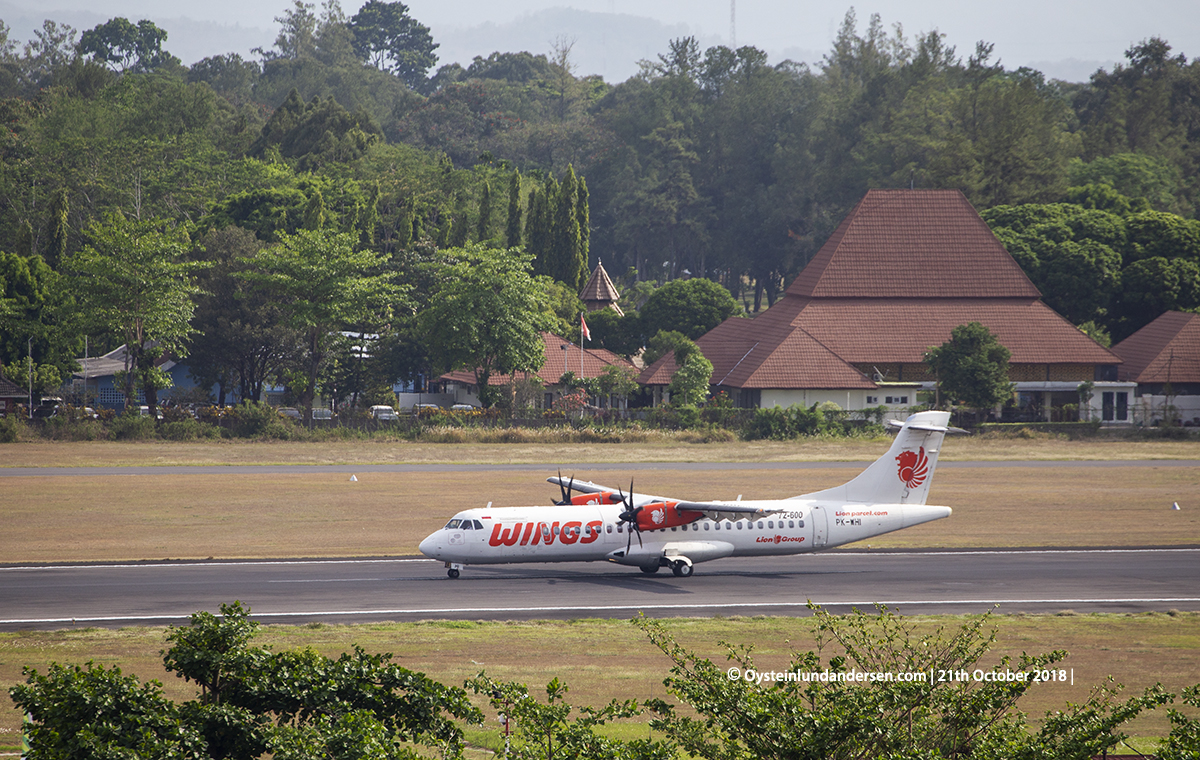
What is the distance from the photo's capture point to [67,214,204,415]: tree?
78.2 meters

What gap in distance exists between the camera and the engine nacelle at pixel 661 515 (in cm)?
3438

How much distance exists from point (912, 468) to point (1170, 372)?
2326 inches

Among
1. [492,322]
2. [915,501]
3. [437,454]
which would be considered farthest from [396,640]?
[492,322]

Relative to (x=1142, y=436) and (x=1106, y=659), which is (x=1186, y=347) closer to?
(x=1142, y=436)

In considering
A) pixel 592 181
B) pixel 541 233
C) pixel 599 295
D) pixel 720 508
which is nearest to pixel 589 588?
pixel 720 508

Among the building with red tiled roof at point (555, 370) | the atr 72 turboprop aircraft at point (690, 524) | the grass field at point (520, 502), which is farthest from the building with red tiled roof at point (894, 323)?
the atr 72 turboprop aircraft at point (690, 524)

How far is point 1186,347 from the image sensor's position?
8588cm

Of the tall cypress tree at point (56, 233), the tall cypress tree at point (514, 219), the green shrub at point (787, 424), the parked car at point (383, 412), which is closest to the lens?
the green shrub at point (787, 424)

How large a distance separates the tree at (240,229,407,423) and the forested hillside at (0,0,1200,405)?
1.91 feet

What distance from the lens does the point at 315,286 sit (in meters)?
79.8

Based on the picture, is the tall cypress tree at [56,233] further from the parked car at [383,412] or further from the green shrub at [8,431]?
the parked car at [383,412]

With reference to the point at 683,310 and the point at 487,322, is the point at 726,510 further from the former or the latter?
the point at 683,310

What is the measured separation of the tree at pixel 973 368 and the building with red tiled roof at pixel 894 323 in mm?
3554

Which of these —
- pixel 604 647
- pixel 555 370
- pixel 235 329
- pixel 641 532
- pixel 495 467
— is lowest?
pixel 604 647
